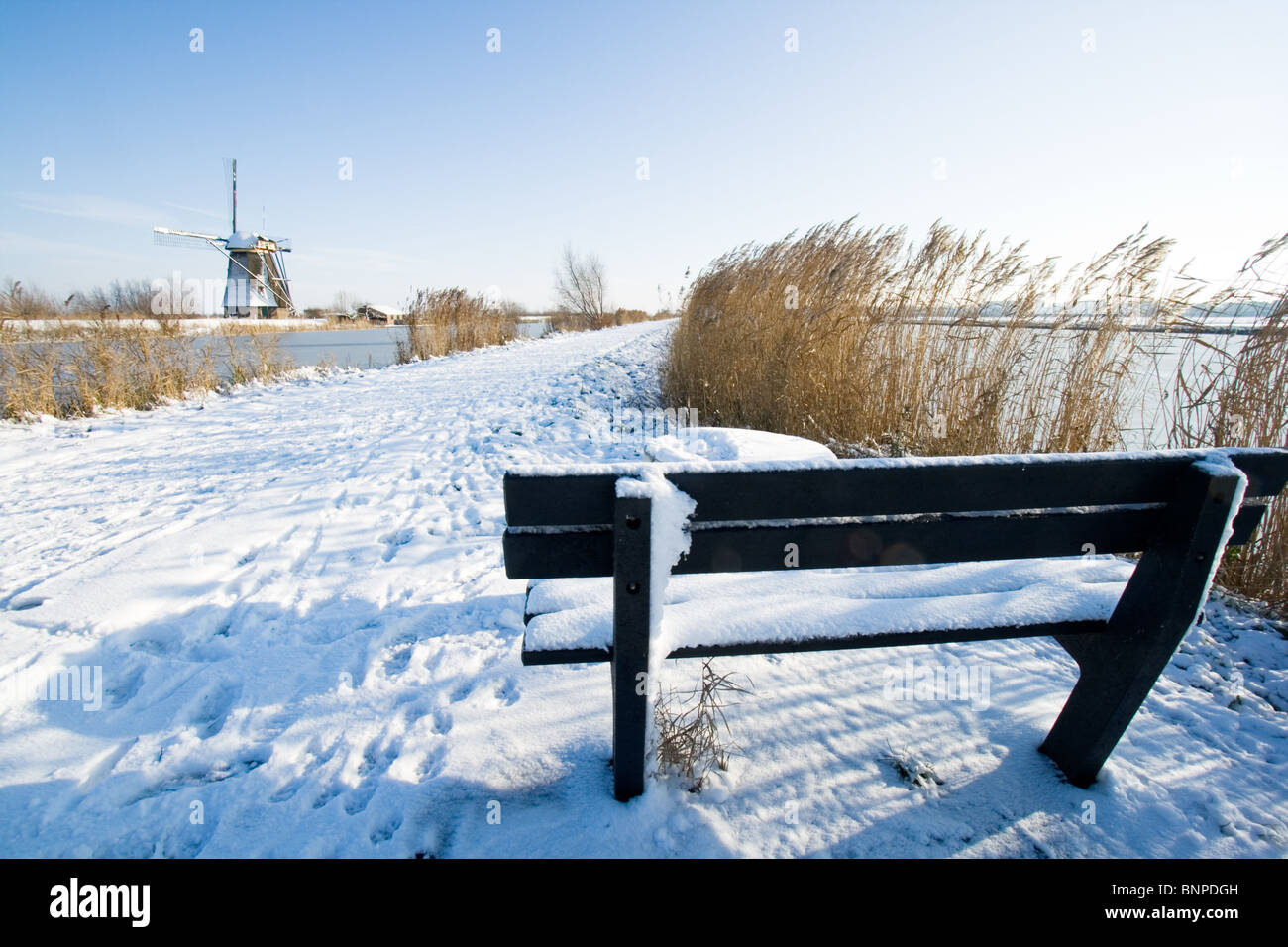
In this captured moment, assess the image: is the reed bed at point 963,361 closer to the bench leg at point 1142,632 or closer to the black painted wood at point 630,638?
the bench leg at point 1142,632

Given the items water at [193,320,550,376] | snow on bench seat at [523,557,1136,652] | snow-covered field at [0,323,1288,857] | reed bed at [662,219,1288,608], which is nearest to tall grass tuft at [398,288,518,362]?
water at [193,320,550,376]

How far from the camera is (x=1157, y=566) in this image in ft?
4.97

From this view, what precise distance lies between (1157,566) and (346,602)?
339 cm

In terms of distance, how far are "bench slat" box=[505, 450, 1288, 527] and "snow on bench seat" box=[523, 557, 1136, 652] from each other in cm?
40

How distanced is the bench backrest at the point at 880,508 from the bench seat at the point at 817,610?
0.78ft

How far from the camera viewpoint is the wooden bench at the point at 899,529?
4.18 feet

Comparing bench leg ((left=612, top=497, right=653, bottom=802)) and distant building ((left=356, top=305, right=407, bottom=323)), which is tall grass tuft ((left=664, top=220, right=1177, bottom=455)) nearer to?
bench leg ((left=612, top=497, right=653, bottom=802))

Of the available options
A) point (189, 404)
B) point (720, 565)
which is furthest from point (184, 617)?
point (189, 404)

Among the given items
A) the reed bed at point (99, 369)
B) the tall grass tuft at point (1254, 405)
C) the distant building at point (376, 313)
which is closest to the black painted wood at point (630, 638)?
the tall grass tuft at point (1254, 405)

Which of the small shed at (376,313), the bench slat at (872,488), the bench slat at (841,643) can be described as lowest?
the bench slat at (841,643)

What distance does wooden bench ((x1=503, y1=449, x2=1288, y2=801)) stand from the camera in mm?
1273

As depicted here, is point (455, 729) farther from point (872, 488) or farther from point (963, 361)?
point (963, 361)

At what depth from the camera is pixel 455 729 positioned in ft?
6.41
